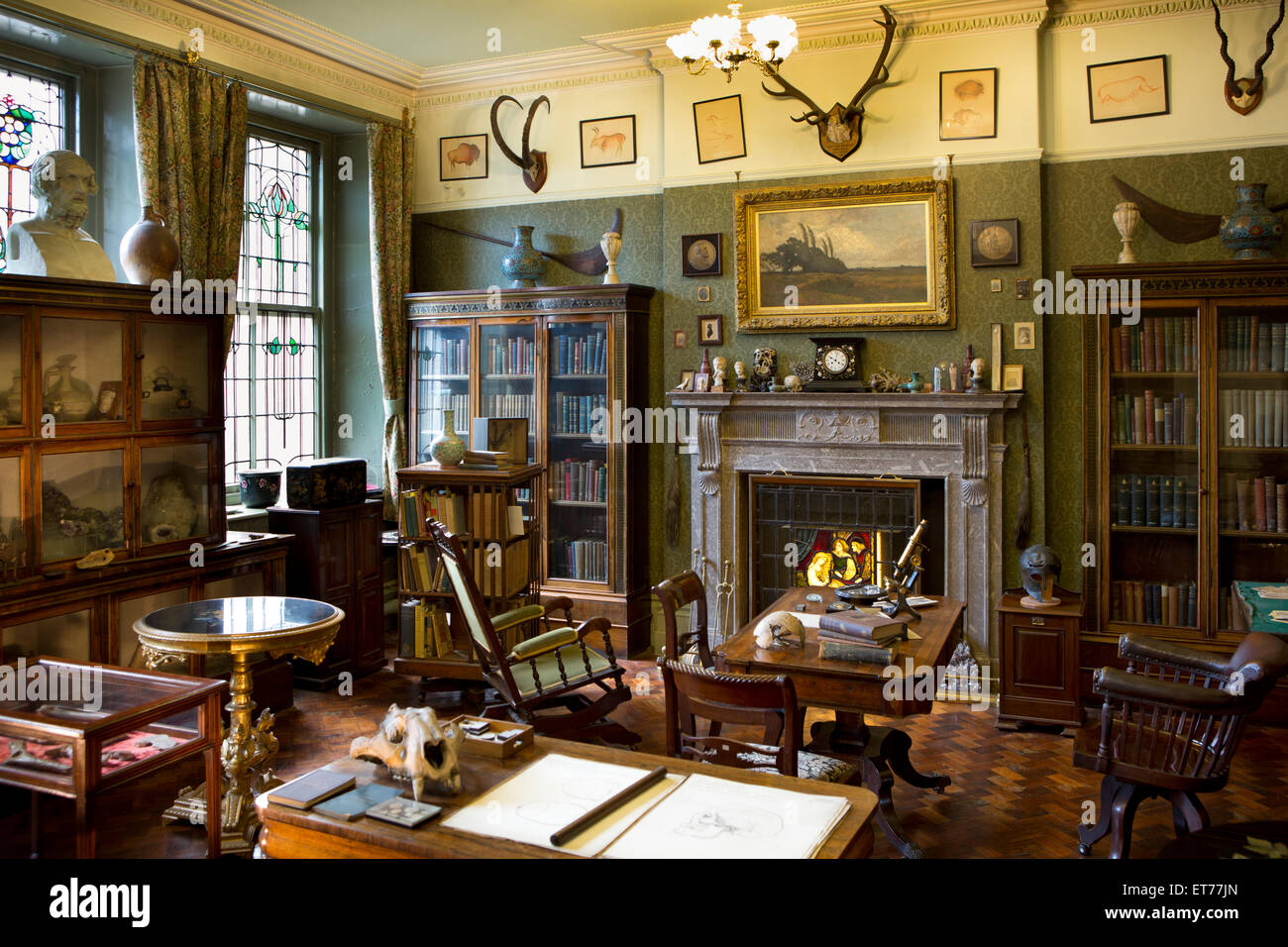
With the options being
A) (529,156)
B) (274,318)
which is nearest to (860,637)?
(529,156)

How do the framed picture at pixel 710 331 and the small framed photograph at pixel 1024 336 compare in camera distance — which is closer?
the small framed photograph at pixel 1024 336

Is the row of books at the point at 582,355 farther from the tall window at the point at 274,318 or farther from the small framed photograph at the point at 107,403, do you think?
the small framed photograph at the point at 107,403

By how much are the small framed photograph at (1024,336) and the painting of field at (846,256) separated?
1.78ft

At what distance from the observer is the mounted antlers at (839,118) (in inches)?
236

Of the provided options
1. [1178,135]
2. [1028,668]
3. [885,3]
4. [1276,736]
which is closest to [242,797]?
[1028,668]

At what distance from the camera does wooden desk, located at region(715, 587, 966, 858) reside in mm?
3545

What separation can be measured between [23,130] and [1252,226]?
6.44m

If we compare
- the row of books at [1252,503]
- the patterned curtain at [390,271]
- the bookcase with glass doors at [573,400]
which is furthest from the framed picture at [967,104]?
the patterned curtain at [390,271]

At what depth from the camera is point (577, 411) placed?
6738mm

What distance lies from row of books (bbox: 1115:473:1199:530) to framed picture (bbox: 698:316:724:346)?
2.52 m

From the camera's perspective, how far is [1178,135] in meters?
5.59

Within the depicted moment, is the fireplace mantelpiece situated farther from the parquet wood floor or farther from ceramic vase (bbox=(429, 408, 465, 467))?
ceramic vase (bbox=(429, 408, 465, 467))

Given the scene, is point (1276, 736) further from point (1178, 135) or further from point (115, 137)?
point (115, 137)

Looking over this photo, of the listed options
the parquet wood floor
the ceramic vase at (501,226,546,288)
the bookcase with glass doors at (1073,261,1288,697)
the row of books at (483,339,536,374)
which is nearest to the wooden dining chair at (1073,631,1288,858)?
the parquet wood floor
